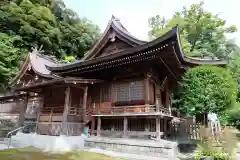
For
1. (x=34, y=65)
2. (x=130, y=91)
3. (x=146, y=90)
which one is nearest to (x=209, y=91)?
(x=146, y=90)

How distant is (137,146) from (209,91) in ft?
14.9

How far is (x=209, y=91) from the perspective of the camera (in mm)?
8938

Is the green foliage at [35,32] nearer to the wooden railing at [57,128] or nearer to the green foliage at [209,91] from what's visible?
the wooden railing at [57,128]

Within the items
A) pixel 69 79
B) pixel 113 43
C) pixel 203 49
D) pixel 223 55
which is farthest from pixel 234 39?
pixel 69 79

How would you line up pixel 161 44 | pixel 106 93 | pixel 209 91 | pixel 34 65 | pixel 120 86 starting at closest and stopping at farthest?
pixel 161 44, pixel 209 91, pixel 120 86, pixel 106 93, pixel 34 65

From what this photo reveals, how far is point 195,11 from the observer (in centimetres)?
2894

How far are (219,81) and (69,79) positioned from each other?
812 cm

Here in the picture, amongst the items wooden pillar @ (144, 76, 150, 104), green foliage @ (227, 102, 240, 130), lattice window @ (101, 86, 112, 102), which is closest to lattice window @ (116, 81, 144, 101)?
wooden pillar @ (144, 76, 150, 104)

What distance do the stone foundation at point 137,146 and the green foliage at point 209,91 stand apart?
242 centimetres

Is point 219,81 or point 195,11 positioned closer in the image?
point 219,81

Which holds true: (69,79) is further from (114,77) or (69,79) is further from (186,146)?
(186,146)

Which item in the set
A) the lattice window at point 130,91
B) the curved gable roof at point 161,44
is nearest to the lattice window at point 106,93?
the lattice window at point 130,91

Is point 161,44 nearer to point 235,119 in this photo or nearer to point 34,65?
point 235,119

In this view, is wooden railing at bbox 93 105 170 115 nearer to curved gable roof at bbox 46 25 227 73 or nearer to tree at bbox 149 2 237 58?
curved gable roof at bbox 46 25 227 73
